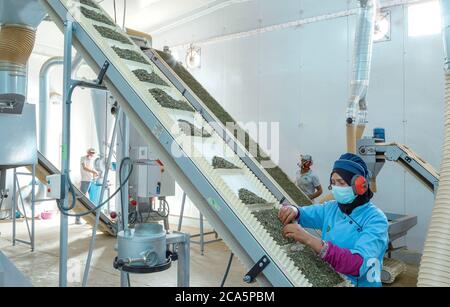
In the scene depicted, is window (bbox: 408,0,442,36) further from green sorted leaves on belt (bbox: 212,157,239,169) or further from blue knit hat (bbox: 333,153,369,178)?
green sorted leaves on belt (bbox: 212,157,239,169)

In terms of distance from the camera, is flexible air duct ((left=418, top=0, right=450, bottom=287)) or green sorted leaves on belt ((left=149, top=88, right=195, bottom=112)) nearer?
flexible air duct ((left=418, top=0, right=450, bottom=287))

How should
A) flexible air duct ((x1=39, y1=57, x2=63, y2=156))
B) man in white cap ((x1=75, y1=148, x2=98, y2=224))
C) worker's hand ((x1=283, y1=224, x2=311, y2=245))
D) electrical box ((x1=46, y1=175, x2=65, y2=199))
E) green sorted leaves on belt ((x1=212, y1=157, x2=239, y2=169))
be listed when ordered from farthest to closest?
man in white cap ((x1=75, y1=148, x2=98, y2=224))
flexible air duct ((x1=39, y1=57, x2=63, y2=156))
electrical box ((x1=46, y1=175, x2=65, y2=199))
green sorted leaves on belt ((x1=212, y1=157, x2=239, y2=169))
worker's hand ((x1=283, y1=224, x2=311, y2=245))

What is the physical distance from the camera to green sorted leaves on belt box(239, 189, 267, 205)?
188cm

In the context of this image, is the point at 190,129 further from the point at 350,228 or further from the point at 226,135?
the point at 226,135

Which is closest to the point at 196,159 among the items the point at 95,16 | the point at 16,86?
the point at 95,16

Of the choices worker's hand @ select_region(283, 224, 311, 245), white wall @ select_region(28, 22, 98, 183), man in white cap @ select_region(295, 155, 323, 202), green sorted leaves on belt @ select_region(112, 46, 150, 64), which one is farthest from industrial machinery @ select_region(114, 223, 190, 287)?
white wall @ select_region(28, 22, 98, 183)

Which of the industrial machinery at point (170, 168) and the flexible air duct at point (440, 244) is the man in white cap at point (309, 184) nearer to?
the industrial machinery at point (170, 168)

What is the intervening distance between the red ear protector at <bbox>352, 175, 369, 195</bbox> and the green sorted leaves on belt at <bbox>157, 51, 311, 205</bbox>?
1.53 meters

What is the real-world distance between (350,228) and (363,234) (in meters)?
0.09

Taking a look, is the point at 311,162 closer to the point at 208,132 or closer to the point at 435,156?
the point at 435,156

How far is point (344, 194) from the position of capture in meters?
1.77

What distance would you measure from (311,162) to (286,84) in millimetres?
1384

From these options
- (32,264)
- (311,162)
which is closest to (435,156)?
(311,162)

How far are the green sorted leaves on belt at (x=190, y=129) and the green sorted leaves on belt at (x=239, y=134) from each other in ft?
4.41
